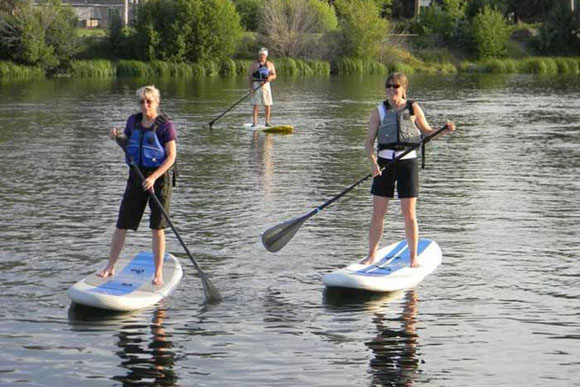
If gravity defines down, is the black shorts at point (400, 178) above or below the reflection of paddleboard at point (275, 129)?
above

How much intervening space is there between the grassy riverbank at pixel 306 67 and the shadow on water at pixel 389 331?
4688cm

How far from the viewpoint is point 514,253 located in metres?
12.4

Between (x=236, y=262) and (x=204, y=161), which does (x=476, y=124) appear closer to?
(x=204, y=161)

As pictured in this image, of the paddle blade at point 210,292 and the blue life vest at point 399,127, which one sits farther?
the blue life vest at point 399,127

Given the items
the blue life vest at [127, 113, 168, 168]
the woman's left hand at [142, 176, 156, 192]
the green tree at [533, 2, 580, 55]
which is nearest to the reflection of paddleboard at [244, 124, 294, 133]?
the blue life vest at [127, 113, 168, 168]

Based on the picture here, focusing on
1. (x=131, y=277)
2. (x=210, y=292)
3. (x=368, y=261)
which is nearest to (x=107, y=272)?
(x=131, y=277)

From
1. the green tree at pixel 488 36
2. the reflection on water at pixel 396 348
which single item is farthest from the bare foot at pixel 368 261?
the green tree at pixel 488 36

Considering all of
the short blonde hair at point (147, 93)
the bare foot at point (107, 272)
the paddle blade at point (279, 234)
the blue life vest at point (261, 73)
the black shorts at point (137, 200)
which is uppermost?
the short blonde hair at point (147, 93)

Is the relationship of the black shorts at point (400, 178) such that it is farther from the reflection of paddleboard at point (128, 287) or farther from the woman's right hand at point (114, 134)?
the woman's right hand at point (114, 134)

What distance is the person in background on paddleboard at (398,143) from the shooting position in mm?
10609

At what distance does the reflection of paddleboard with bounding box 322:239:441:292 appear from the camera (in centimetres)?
1049

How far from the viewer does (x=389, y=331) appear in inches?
372

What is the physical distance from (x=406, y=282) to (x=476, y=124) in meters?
18.6

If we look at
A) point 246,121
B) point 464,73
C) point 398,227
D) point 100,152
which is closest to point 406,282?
point 398,227
